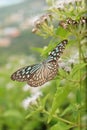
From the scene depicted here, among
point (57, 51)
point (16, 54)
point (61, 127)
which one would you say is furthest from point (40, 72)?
point (16, 54)

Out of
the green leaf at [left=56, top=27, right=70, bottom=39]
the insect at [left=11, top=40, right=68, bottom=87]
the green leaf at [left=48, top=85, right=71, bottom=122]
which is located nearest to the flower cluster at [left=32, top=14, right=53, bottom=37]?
the green leaf at [left=56, top=27, right=70, bottom=39]

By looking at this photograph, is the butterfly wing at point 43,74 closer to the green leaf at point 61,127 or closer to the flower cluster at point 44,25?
the flower cluster at point 44,25

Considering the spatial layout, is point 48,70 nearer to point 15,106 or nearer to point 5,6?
point 15,106

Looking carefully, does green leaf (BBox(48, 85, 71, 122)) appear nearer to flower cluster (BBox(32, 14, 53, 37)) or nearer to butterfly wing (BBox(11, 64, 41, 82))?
butterfly wing (BBox(11, 64, 41, 82))

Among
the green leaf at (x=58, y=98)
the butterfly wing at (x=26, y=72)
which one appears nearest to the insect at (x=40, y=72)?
the butterfly wing at (x=26, y=72)

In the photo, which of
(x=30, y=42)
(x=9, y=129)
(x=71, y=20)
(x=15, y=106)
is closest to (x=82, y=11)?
(x=71, y=20)
